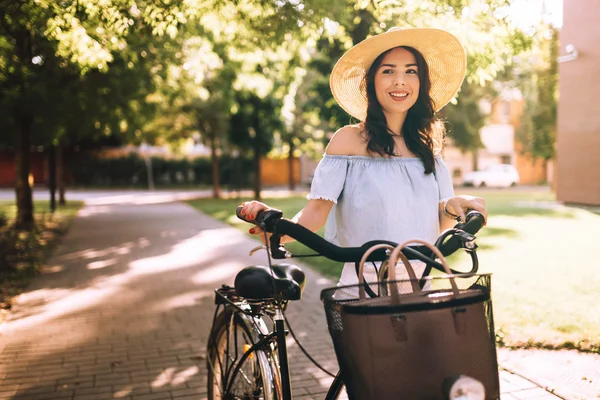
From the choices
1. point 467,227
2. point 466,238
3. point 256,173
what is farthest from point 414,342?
point 256,173

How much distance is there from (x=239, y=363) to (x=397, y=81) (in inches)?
53.4

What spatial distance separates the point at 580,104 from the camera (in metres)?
17.8

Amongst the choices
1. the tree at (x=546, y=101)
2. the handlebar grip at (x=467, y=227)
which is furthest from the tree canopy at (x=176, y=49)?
the tree at (x=546, y=101)

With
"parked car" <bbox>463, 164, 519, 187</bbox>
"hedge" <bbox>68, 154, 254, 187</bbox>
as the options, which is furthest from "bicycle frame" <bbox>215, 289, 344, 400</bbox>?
"parked car" <bbox>463, 164, 519, 187</bbox>

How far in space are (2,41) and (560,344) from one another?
723 cm

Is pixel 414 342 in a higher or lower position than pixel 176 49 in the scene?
lower

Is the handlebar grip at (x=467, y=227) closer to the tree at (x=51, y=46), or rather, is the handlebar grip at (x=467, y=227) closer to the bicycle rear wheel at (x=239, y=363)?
the bicycle rear wheel at (x=239, y=363)

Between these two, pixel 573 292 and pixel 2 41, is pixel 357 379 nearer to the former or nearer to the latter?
pixel 573 292

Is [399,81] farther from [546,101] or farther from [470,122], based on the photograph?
[470,122]

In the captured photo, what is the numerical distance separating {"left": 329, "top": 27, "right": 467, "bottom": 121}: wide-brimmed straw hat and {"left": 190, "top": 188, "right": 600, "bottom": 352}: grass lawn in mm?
3018

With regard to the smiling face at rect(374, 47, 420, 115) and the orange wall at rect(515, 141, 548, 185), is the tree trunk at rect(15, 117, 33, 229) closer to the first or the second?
the smiling face at rect(374, 47, 420, 115)

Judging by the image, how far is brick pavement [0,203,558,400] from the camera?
175 inches

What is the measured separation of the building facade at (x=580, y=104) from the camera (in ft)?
56.1

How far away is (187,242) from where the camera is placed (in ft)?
41.2
